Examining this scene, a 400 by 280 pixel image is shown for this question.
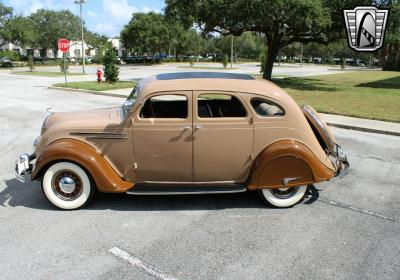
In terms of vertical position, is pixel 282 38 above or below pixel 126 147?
above

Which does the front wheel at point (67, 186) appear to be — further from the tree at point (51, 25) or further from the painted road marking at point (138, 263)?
the tree at point (51, 25)

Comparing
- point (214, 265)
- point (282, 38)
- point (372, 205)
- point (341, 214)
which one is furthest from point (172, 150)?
point (282, 38)

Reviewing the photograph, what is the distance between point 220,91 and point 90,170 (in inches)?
79.1

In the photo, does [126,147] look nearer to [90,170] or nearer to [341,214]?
[90,170]

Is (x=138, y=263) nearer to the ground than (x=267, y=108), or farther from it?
nearer to the ground

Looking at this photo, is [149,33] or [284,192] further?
[149,33]

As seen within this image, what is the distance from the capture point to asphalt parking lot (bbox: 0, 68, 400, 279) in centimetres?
389

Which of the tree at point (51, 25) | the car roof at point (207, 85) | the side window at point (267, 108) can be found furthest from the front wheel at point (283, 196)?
the tree at point (51, 25)

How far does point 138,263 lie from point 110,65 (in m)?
21.2

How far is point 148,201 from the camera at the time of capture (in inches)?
219

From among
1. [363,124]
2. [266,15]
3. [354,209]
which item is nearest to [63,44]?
[266,15]

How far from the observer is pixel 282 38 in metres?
27.2

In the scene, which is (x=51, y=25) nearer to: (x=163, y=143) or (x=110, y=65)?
(x=110, y=65)

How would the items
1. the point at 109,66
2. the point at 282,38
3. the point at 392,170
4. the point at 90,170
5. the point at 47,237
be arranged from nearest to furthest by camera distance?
1. the point at 47,237
2. the point at 90,170
3. the point at 392,170
4. the point at 109,66
5. the point at 282,38
